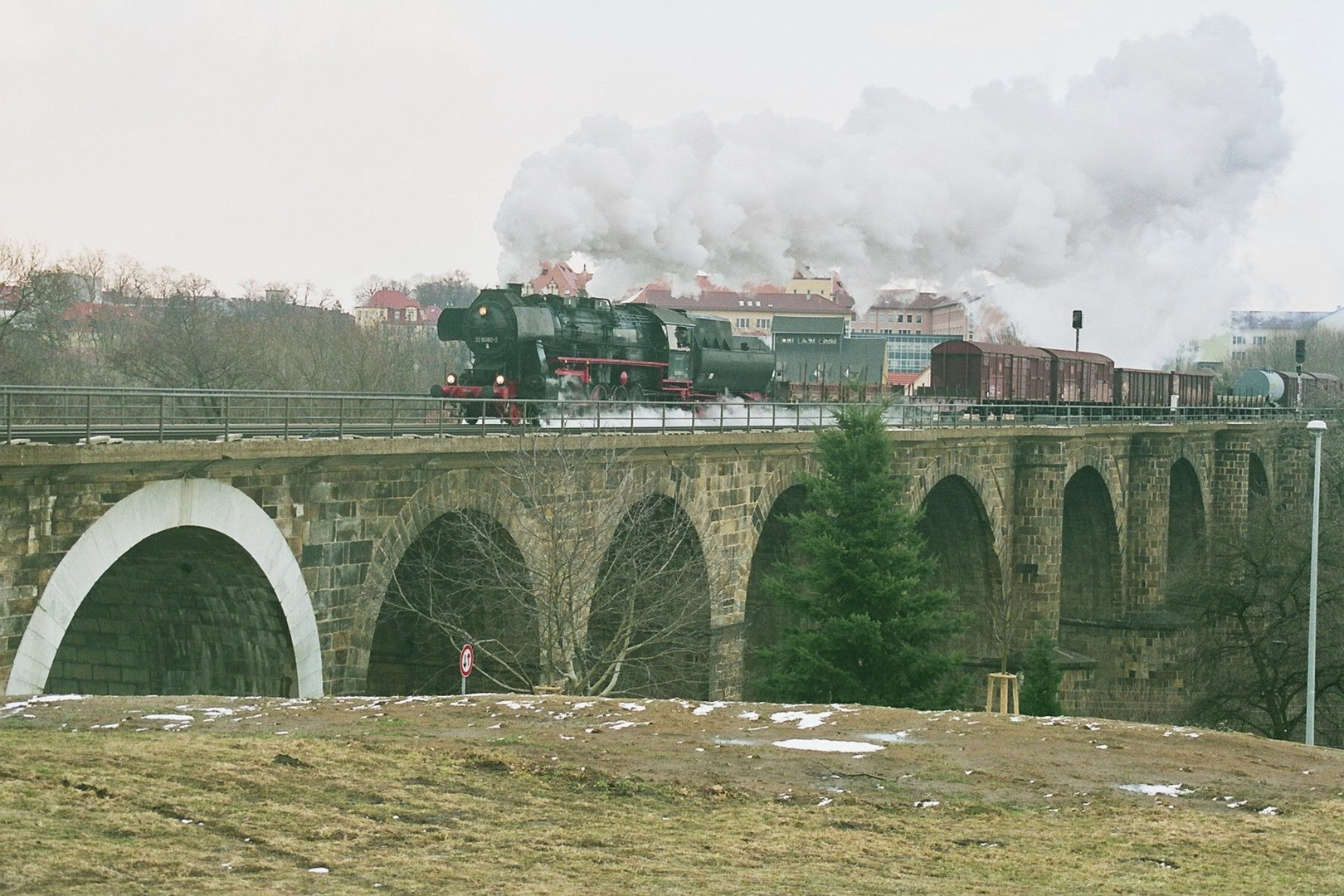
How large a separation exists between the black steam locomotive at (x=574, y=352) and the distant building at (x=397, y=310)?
70018 millimetres

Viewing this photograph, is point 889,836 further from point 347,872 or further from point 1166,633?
point 1166,633

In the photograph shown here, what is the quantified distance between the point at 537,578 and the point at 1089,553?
31287mm

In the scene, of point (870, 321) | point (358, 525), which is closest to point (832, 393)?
point (358, 525)

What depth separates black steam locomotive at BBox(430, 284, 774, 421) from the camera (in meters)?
30.5

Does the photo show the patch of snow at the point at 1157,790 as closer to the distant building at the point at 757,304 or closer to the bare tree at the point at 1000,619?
the bare tree at the point at 1000,619

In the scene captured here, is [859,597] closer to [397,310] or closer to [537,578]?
[537,578]

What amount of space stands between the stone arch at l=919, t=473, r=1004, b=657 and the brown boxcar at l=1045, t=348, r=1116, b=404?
14.3 metres

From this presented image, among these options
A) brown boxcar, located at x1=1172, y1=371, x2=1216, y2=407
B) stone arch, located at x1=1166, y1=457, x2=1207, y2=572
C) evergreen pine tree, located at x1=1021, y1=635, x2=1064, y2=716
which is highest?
brown boxcar, located at x1=1172, y1=371, x2=1216, y2=407

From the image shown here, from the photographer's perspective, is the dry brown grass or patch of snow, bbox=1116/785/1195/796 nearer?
the dry brown grass

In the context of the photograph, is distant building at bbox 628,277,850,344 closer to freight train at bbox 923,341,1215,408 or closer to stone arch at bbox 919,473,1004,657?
freight train at bbox 923,341,1215,408

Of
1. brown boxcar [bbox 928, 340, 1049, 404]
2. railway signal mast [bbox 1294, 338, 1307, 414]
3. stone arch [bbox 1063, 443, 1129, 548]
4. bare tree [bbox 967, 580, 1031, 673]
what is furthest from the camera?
railway signal mast [bbox 1294, 338, 1307, 414]

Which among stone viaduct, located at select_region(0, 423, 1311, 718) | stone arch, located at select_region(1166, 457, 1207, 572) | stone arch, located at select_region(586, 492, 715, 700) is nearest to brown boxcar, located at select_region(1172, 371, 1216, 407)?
stone arch, located at select_region(1166, 457, 1207, 572)

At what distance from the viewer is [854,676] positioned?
28.5 m

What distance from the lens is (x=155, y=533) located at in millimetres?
17188
